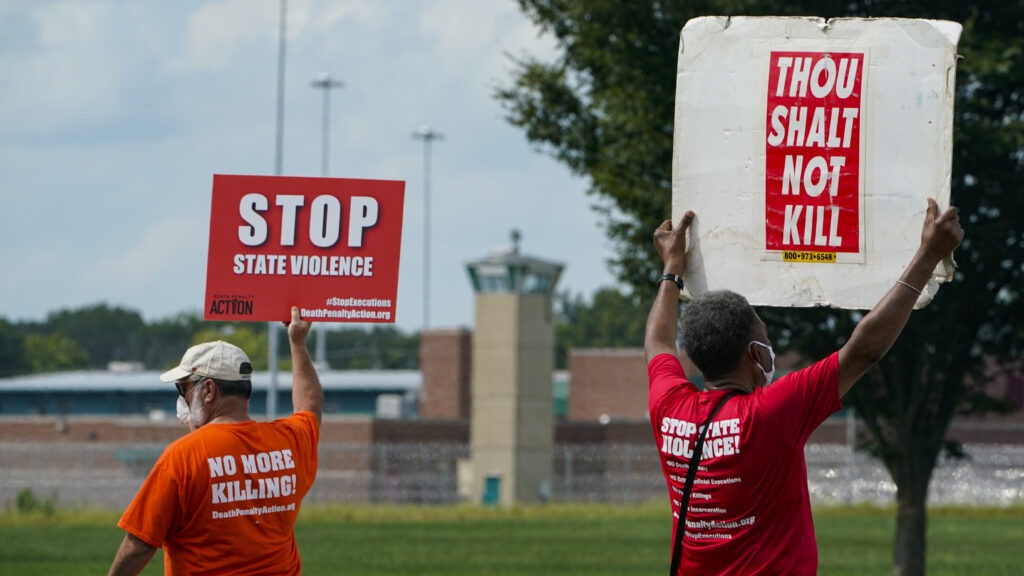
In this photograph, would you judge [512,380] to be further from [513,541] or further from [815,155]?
[815,155]

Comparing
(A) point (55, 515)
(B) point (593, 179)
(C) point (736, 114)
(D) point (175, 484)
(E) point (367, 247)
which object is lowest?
(A) point (55, 515)

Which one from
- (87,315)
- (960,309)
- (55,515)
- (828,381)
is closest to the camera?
(828,381)

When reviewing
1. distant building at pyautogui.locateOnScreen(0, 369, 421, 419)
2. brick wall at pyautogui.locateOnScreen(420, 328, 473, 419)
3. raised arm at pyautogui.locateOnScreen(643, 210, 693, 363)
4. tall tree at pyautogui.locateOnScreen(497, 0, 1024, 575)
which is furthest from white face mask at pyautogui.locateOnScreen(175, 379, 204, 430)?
distant building at pyautogui.locateOnScreen(0, 369, 421, 419)

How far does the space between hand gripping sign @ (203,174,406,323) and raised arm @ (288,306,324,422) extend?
75 millimetres

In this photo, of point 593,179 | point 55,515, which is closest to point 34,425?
point 55,515

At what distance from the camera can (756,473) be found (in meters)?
5.23

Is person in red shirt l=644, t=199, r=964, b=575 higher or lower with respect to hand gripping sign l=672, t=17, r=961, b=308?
lower

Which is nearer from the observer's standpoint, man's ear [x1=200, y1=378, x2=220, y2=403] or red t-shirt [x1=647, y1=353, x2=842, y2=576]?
red t-shirt [x1=647, y1=353, x2=842, y2=576]

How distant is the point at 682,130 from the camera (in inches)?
243

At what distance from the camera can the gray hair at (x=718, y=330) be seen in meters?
5.31

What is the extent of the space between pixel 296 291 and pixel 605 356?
227 feet

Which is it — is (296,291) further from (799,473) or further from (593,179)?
(593,179)

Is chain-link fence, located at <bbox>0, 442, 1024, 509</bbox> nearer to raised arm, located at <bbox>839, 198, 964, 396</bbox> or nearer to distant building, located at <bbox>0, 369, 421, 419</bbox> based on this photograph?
distant building, located at <bbox>0, 369, 421, 419</bbox>

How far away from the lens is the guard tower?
56969mm
